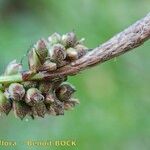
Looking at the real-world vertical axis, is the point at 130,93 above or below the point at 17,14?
below

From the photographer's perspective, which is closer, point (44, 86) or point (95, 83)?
point (44, 86)

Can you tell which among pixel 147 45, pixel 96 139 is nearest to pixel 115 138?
pixel 96 139

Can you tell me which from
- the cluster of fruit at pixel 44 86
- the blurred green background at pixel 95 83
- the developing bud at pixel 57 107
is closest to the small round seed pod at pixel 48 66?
the cluster of fruit at pixel 44 86

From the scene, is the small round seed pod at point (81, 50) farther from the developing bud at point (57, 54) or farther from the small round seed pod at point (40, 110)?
the small round seed pod at point (40, 110)

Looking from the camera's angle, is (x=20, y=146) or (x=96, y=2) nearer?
(x=20, y=146)

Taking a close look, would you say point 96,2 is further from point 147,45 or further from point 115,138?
point 115,138

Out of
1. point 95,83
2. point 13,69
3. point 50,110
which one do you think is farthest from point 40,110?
point 95,83

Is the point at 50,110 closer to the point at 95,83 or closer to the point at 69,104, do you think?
the point at 69,104
